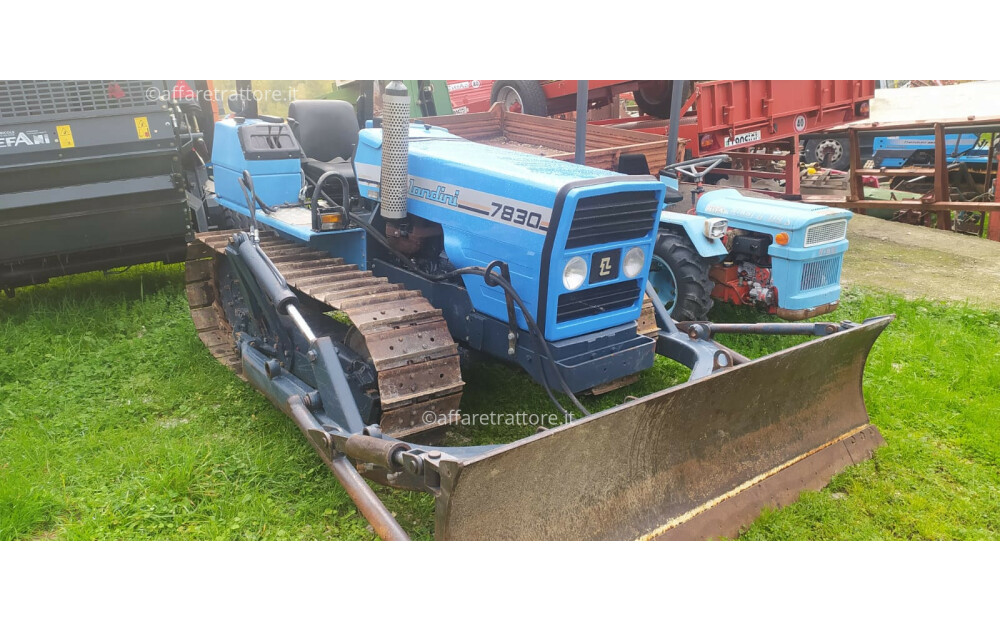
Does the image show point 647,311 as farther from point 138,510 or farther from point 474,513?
point 138,510

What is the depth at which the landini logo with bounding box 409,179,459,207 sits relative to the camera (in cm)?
370

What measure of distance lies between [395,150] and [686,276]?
2.23 metres

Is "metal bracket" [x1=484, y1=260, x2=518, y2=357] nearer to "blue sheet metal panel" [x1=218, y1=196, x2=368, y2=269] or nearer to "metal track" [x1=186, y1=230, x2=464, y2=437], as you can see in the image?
"metal track" [x1=186, y1=230, x2=464, y2=437]

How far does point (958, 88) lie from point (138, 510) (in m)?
12.0

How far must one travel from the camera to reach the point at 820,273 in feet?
16.2

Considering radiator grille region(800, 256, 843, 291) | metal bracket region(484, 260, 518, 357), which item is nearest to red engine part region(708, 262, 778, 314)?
radiator grille region(800, 256, 843, 291)

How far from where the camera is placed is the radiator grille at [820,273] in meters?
4.86

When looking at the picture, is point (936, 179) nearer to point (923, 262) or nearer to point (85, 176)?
point (923, 262)

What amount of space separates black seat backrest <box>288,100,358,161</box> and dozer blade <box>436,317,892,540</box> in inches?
137

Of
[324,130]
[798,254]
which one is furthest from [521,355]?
[324,130]

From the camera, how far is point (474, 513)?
2.53 m

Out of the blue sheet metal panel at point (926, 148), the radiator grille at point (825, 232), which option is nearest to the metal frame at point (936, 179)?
the blue sheet metal panel at point (926, 148)

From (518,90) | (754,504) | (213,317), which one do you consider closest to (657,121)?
(518,90)

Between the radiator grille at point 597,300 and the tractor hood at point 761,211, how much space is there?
1.70 m
